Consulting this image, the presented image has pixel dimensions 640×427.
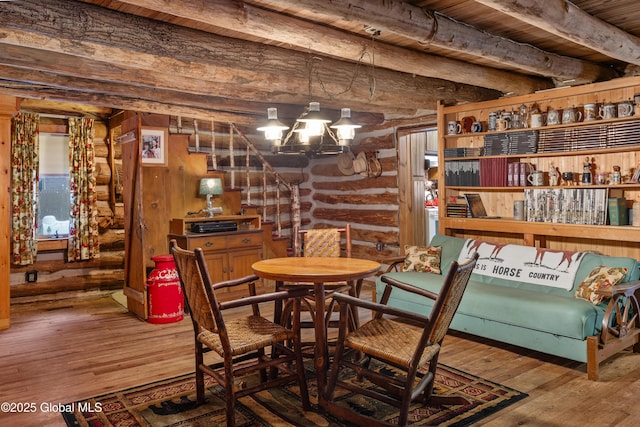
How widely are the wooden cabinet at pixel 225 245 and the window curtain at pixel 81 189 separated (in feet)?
4.90

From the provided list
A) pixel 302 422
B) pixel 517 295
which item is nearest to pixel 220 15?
pixel 302 422

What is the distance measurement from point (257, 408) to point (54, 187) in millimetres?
5119

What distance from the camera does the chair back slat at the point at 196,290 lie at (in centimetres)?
274

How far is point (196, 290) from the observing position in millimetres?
2838

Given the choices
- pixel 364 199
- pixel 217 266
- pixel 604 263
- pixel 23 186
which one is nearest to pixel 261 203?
pixel 364 199

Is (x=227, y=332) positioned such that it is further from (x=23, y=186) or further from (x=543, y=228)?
(x=23, y=186)

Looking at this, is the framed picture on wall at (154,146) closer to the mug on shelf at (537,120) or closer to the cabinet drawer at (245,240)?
the cabinet drawer at (245,240)

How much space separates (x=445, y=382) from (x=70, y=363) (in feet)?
9.77

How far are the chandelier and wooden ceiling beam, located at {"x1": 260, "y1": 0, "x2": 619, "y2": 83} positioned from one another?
64 cm

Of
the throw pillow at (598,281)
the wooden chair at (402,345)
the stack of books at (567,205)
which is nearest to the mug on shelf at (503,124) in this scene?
the stack of books at (567,205)

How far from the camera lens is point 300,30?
130 inches

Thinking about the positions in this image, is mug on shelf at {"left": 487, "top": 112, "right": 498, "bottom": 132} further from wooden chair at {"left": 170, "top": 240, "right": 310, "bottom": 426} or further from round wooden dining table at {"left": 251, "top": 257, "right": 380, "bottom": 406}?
wooden chair at {"left": 170, "top": 240, "right": 310, "bottom": 426}

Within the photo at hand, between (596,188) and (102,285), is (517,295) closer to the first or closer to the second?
(596,188)

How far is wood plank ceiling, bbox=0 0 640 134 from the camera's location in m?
2.89
